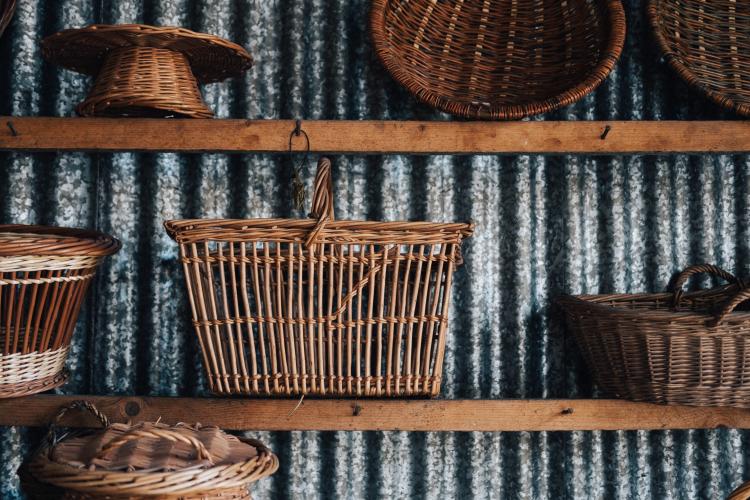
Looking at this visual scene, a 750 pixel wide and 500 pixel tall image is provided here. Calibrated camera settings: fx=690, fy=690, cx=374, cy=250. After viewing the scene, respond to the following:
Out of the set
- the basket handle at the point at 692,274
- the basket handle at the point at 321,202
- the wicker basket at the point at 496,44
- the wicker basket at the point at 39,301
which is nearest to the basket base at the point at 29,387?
the wicker basket at the point at 39,301

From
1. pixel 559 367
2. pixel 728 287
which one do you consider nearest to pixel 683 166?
pixel 728 287

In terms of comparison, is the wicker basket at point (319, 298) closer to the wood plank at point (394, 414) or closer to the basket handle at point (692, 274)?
the wood plank at point (394, 414)

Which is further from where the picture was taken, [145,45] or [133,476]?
[145,45]

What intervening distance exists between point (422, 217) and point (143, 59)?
2.76 ft

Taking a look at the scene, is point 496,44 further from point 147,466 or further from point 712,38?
point 147,466

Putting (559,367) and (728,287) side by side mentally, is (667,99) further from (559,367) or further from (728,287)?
(559,367)

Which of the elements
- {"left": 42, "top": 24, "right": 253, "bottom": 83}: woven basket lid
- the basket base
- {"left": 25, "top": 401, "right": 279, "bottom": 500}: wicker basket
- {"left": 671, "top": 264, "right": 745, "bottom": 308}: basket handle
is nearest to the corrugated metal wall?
{"left": 671, "top": 264, "right": 745, "bottom": 308}: basket handle

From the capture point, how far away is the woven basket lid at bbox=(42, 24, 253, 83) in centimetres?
151

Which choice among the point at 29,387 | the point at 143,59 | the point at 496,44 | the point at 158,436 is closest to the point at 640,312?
the point at 496,44

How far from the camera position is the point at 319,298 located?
154cm

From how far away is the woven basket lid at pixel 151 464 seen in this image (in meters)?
1.20

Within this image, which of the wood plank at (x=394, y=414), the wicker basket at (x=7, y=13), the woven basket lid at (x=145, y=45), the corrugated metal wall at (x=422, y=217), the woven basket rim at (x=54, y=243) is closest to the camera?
the woven basket rim at (x=54, y=243)

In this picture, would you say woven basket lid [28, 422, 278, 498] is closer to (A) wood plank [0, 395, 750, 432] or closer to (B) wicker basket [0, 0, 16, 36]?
(A) wood plank [0, 395, 750, 432]

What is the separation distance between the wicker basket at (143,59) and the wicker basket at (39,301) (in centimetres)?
34
